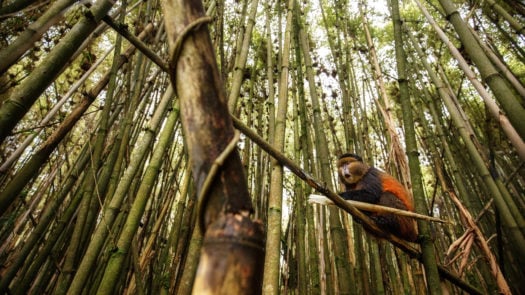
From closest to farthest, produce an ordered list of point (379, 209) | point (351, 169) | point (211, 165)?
1. point (211, 165)
2. point (379, 209)
3. point (351, 169)

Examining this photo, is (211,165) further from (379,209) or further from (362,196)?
(362,196)

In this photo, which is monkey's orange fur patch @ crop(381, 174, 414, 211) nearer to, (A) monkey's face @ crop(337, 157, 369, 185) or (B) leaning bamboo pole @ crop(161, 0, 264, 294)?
(A) monkey's face @ crop(337, 157, 369, 185)

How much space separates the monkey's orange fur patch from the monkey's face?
0.14 metres

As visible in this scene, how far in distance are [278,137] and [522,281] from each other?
9.06 ft

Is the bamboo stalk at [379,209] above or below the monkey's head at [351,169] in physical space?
below

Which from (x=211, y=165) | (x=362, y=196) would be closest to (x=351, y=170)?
(x=362, y=196)

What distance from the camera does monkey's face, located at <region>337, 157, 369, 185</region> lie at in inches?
81.0

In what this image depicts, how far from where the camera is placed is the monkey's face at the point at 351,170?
2057mm

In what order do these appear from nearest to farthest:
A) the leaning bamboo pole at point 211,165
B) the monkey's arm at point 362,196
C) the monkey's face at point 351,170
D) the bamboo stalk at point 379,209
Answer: the leaning bamboo pole at point 211,165 → the bamboo stalk at point 379,209 → the monkey's arm at point 362,196 → the monkey's face at point 351,170

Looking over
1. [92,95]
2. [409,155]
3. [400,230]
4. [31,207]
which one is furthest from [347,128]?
[31,207]

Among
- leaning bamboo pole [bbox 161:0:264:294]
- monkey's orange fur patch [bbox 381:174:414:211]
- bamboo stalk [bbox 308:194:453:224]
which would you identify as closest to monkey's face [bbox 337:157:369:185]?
monkey's orange fur patch [bbox 381:174:414:211]

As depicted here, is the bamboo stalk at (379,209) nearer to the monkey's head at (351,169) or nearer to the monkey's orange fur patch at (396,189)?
the monkey's orange fur patch at (396,189)

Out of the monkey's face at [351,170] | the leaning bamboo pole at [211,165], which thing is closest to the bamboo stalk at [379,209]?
the leaning bamboo pole at [211,165]

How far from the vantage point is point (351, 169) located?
6.81 ft
